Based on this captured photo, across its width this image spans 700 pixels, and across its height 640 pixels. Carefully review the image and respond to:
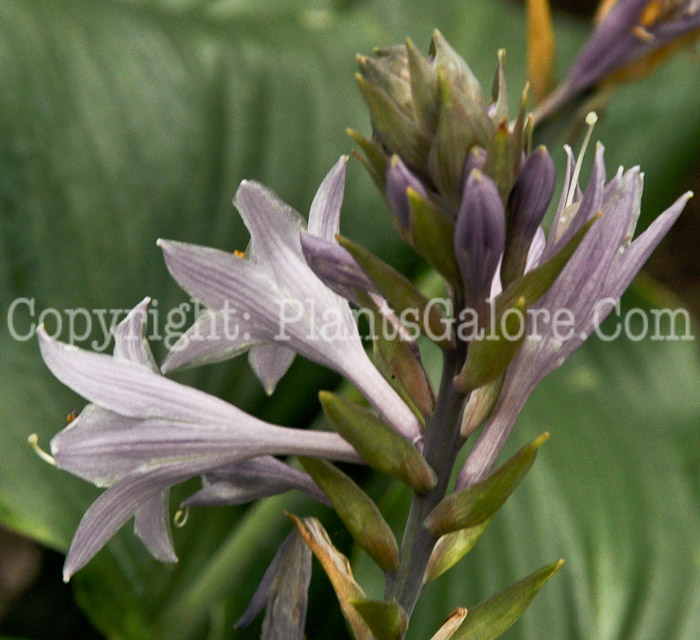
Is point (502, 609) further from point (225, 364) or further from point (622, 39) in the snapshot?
point (622, 39)

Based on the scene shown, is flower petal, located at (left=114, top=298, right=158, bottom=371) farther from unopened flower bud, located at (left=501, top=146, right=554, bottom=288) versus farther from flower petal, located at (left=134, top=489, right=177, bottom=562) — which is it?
unopened flower bud, located at (left=501, top=146, right=554, bottom=288)

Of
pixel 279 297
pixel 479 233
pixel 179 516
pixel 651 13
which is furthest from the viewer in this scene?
pixel 651 13

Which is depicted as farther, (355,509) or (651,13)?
(651,13)

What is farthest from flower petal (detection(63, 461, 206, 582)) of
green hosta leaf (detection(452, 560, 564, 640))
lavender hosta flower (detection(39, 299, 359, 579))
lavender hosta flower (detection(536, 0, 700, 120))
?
lavender hosta flower (detection(536, 0, 700, 120))

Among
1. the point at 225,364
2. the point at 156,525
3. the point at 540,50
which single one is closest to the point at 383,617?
the point at 156,525

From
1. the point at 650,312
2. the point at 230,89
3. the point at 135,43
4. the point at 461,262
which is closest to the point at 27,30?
the point at 135,43

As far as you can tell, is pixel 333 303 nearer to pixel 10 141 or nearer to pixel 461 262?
pixel 461 262
